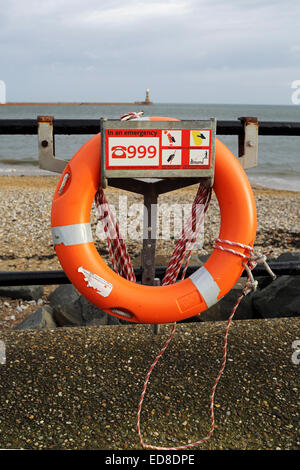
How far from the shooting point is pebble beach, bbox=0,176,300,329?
3906mm

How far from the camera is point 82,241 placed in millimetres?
1495

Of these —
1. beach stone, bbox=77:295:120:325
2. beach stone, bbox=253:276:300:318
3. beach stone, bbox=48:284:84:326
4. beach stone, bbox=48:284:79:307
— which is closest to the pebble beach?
beach stone, bbox=48:284:79:307

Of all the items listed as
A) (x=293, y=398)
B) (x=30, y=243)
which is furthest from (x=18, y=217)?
(x=293, y=398)

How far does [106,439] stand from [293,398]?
0.61m

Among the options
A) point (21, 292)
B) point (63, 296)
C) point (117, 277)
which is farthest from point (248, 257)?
point (21, 292)

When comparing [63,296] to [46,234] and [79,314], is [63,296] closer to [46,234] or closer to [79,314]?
[79,314]

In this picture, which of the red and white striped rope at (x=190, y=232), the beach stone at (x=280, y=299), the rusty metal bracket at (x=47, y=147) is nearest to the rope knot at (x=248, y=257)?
the red and white striped rope at (x=190, y=232)

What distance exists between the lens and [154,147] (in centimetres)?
142

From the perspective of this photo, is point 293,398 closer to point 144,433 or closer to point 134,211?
point 144,433

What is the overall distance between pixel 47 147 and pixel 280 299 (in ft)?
4.83

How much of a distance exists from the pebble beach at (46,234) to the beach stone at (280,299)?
87cm

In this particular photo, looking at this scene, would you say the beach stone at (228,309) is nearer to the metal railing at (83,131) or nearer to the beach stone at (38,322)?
the metal railing at (83,131)

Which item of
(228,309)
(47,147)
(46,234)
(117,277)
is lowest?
(46,234)

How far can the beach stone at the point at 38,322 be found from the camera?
2.42 meters
